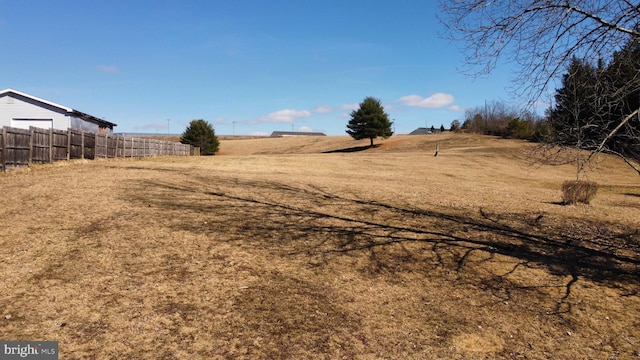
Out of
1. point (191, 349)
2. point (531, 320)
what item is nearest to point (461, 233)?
point (531, 320)

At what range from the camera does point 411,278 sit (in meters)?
5.61

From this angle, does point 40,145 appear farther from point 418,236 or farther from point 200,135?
point 200,135

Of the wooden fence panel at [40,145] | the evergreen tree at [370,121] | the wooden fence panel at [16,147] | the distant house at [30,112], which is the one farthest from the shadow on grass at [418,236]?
the evergreen tree at [370,121]

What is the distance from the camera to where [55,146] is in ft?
50.9

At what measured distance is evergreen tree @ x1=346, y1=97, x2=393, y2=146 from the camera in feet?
195

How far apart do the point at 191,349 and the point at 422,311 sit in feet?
8.58

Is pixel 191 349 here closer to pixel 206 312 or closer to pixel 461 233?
pixel 206 312

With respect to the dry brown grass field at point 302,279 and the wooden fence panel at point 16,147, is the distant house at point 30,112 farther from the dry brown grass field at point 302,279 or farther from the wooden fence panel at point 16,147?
the dry brown grass field at point 302,279

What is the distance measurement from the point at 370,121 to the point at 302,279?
2194 inches

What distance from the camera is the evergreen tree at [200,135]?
2089 inches

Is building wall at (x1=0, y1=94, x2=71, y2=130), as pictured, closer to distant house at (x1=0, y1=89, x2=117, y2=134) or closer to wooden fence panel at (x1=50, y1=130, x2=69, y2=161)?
distant house at (x1=0, y1=89, x2=117, y2=134)

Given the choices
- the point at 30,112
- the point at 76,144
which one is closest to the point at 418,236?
the point at 76,144

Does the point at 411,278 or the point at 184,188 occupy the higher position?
the point at 184,188

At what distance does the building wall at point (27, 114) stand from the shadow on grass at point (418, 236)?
20.6 metres
